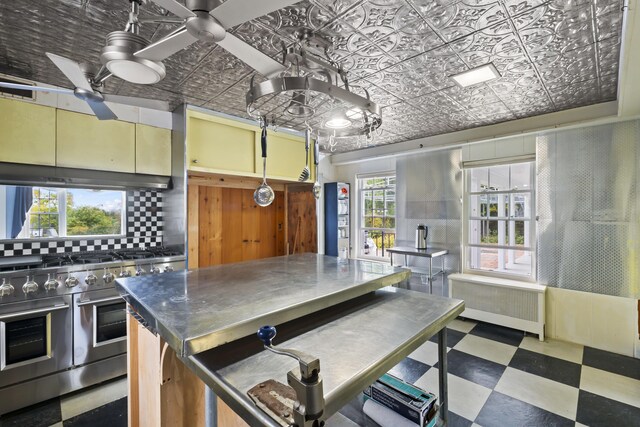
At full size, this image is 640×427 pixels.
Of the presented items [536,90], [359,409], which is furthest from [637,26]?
[359,409]

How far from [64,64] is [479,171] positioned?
438 centimetres

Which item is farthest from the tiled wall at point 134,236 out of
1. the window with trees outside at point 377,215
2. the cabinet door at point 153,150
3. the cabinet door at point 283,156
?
the window with trees outside at point 377,215

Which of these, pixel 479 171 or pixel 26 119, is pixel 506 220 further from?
pixel 26 119

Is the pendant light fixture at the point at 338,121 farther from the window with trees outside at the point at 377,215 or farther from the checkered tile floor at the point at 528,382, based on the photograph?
the window with trees outside at the point at 377,215

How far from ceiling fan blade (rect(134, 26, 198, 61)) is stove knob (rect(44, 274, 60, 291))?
2.14m

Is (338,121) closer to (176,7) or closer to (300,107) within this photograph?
(300,107)

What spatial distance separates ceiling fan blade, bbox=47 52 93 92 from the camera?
1.38m

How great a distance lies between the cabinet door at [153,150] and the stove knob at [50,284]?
1215mm

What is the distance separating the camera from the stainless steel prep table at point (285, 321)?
90cm

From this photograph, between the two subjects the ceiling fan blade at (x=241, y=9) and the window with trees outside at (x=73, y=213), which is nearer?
the ceiling fan blade at (x=241, y=9)

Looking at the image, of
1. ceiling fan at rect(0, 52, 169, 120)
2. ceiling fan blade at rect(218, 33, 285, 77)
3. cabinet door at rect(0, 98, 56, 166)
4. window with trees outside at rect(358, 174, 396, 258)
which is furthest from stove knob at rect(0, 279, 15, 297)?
window with trees outside at rect(358, 174, 396, 258)

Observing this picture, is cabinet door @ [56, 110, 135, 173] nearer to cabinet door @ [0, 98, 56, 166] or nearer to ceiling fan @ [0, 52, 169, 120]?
cabinet door @ [0, 98, 56, 166]

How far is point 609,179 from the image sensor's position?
9.96 ft

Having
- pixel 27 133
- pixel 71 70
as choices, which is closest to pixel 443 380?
pixel 71 70
